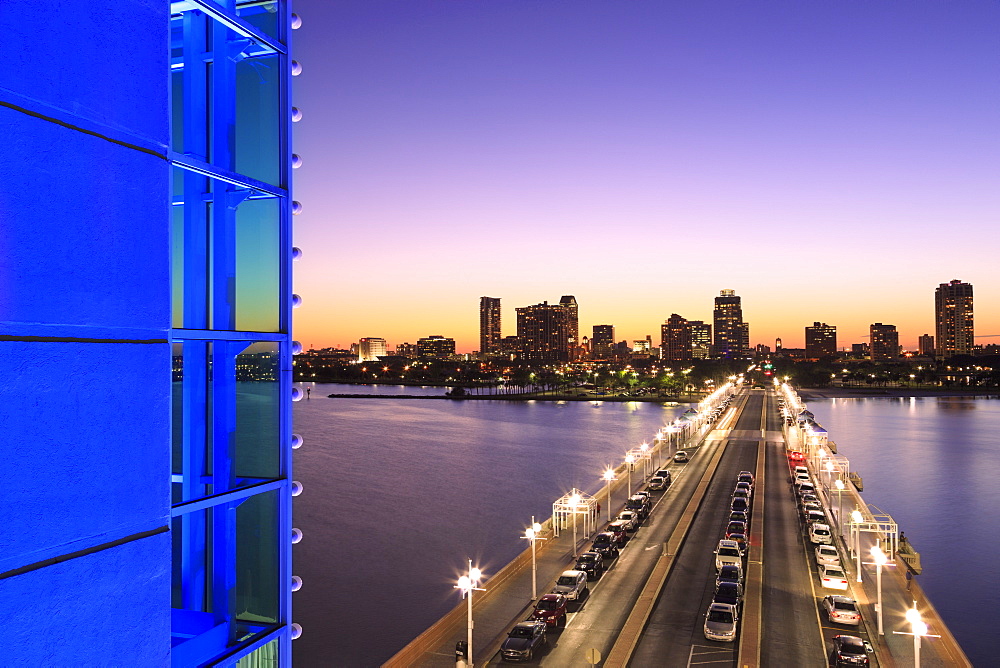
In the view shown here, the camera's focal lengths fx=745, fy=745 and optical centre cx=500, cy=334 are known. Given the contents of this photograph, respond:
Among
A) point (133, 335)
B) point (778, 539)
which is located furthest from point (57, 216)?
point (778, 539)

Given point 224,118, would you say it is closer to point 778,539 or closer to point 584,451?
point 778,539

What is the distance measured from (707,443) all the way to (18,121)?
63.3m

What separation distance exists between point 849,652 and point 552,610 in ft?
22.5

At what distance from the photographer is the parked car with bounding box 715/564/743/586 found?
21.6m

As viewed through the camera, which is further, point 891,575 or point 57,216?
point 891,575

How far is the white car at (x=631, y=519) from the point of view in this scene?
29.9 m

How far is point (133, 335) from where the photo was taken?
324 cm

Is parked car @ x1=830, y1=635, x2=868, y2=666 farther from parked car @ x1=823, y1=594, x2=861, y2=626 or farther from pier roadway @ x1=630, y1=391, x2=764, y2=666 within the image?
parked car @ x1=823, y1=594, x2=861, y2=626

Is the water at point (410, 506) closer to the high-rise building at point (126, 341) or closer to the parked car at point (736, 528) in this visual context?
the parked car at point (736, 528)

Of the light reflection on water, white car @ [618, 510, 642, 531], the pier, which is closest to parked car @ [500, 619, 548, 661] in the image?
the pier

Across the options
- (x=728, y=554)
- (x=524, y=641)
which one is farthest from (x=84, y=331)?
(x=728, y=554)

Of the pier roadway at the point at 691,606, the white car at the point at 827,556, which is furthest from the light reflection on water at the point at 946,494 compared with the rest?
the pier roadway at the point at 691,606

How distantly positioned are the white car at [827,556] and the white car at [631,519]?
707cm

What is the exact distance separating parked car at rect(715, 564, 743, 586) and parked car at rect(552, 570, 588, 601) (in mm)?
3853
